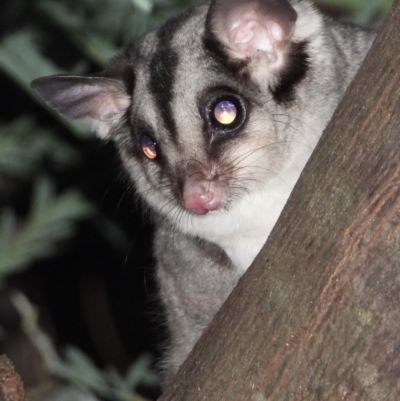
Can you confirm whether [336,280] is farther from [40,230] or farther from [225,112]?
[40,230]

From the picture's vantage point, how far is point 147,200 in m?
3.42

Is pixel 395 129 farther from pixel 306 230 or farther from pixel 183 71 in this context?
pixel 183 71

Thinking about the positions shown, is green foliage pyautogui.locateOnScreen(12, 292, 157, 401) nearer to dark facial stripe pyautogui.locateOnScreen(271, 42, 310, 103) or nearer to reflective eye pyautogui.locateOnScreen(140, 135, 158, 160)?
reflective eye pyautogui.locateOnScreen(140, 135, 158, 160)

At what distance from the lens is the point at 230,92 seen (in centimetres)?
293

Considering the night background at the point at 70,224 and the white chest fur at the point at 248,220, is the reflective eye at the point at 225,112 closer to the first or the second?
the white chest fur at the point at 248,220

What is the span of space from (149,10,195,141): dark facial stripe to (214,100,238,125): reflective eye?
6.3 inches

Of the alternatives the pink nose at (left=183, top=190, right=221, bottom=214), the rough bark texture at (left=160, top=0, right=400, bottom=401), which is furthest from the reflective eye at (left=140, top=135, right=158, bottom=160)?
the rough bark texture at (left=160, top=0, right=400, bottom=401)

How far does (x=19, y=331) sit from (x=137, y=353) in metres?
0.96

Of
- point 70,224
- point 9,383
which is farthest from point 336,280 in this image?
point 70,224

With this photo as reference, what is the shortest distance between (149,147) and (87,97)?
0.41 meters

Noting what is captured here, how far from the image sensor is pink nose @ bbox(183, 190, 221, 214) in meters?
2.80

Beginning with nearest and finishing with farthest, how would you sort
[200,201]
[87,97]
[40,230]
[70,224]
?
[200,201]
[87,97]
[40,230]
[70,224]

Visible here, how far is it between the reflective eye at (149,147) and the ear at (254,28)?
17.3 inches

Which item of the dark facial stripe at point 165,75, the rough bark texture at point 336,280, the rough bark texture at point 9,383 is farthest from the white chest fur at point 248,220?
the rough bark texture at point 9,383
